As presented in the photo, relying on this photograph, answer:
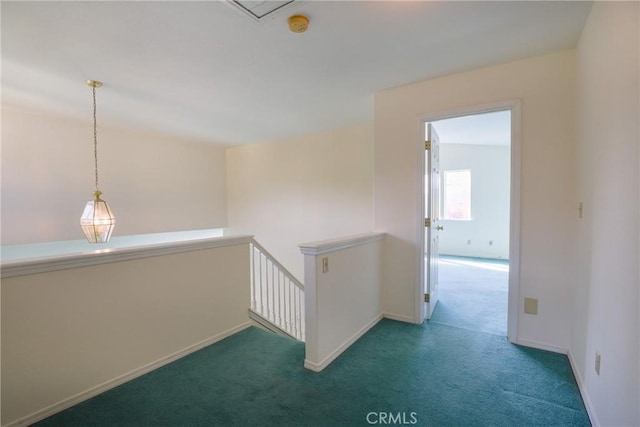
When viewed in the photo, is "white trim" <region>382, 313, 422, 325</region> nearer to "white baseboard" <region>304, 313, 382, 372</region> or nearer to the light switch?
"white baseboard" <region>304, 313, 382, 372</region>

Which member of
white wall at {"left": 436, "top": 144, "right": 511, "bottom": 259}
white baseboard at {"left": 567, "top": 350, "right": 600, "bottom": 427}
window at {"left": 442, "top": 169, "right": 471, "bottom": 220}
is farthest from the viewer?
window at {"left": 442, "top": 169, "right": 471, "bottom": 220}

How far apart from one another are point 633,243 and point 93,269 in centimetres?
294

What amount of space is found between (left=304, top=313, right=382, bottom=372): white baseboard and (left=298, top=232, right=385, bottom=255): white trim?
2.66ft

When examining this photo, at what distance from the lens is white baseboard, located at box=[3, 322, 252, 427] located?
1.72 m

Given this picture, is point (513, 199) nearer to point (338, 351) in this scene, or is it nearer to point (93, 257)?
point (338, 351)

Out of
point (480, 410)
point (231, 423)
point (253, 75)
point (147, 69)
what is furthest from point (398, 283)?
point (147, 69)

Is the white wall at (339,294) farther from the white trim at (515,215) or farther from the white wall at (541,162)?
the white wall at (541,162)

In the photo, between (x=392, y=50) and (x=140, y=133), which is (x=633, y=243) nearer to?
(x=392, y=50)

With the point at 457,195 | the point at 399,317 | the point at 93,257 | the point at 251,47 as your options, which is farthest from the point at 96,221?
the point at 457,195

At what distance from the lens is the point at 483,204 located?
6.91 m

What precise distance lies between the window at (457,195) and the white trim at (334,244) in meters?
5.02

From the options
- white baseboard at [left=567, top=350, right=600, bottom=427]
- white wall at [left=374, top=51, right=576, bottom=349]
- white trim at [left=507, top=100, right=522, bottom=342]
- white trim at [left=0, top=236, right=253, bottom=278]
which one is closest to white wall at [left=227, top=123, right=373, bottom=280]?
white wall at [left=374, top=51, right=576, bottom=349]

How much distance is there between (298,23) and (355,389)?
244 centimetres

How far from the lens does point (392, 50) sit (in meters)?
2.32
